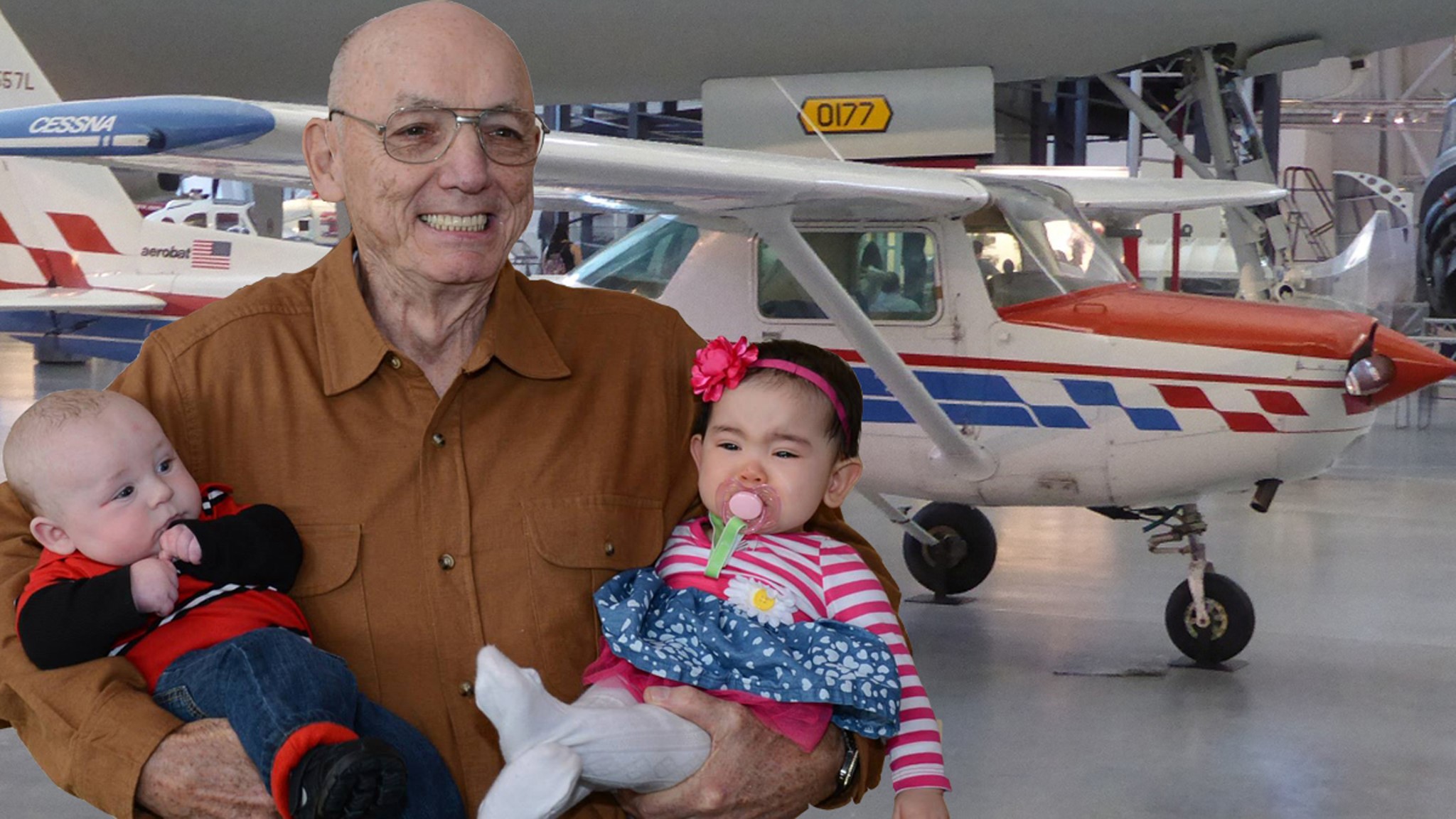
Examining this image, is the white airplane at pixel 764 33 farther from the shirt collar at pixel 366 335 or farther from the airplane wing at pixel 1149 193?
the shirt collar at pixel 366 335

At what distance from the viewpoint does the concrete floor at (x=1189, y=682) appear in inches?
181

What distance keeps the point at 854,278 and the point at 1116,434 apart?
1217 millimetres

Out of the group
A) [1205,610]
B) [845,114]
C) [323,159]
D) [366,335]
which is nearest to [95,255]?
[845,114]

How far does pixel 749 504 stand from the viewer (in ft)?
6.81

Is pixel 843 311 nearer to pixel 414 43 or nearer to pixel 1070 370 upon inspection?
pixel 1070 370

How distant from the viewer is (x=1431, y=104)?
24953 mm

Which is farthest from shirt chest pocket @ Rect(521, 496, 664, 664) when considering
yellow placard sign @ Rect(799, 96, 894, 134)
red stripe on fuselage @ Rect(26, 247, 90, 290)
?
red stripe on fuselage @ Rect(26, 247, 90, 290)

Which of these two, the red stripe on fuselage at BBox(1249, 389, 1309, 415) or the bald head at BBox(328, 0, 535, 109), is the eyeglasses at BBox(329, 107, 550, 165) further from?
the red stripe on fuselage at BBox(1249, 389, 1309, 415)

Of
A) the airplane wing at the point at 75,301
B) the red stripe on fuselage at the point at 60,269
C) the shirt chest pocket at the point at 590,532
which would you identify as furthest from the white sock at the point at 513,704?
the red stripe on fuselage at the point at 60,269

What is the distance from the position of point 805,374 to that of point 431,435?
566 millimetres

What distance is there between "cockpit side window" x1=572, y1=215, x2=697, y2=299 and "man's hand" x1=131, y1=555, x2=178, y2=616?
4610mm

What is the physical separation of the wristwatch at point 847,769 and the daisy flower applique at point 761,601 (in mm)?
175

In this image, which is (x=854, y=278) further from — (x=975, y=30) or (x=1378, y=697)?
(x=1378, y=697)

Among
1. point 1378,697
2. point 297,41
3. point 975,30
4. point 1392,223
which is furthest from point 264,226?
point 1392,223
